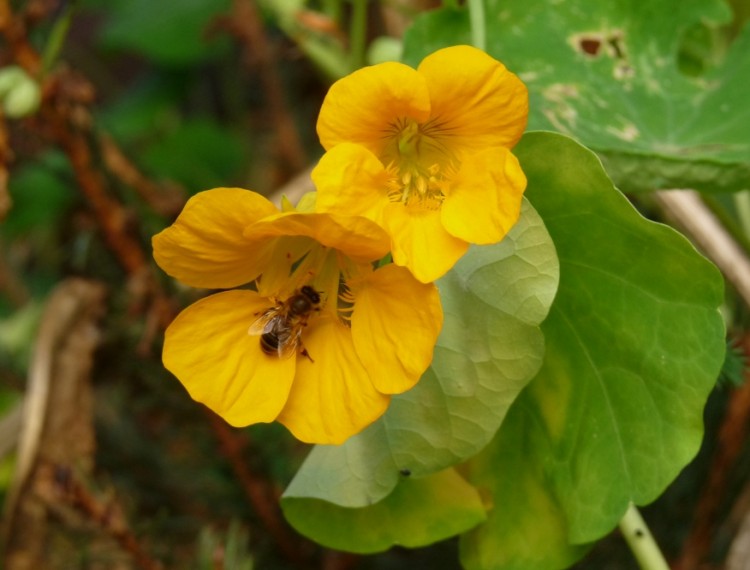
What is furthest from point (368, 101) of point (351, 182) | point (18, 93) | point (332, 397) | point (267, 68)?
point (267, 68)

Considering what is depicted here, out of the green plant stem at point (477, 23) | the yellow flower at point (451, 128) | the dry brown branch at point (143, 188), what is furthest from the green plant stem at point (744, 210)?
the dry brown branch at point (143, 188)

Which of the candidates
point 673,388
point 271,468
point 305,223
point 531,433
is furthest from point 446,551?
point 305,223

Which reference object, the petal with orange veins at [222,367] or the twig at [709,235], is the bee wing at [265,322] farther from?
the twig at [709,235]

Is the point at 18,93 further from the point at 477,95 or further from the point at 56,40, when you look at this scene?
the point at 477,95

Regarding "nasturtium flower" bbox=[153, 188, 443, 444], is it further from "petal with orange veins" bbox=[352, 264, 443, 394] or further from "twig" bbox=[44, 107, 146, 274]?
"twig" bbox=[44, 107, 146, 274]

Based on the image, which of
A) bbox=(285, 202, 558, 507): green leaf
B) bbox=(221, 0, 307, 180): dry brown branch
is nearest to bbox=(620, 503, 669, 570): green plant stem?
bbox=(285, 202, 558, 507): green leaf

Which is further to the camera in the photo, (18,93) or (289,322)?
(18,93)

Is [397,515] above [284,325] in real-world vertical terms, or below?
below

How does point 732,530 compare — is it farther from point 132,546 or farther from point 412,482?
point 132,546
